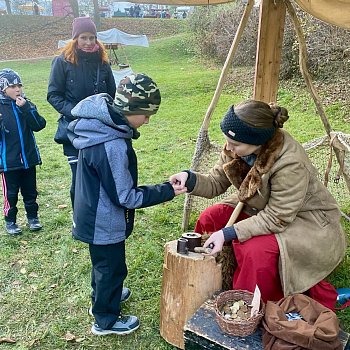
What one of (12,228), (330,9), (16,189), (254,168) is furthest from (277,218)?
(12,228)

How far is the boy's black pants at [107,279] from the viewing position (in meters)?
2.53

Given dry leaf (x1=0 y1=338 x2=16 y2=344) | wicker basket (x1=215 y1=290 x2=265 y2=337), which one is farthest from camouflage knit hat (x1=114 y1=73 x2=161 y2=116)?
dry leaf (x1=0 y1=338 x2=16 y2=344)

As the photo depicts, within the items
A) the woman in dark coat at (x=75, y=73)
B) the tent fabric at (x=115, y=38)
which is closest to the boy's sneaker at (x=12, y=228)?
the woman in dark coat at (x=75, y=73)

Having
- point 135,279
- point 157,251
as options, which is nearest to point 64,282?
point 135,279

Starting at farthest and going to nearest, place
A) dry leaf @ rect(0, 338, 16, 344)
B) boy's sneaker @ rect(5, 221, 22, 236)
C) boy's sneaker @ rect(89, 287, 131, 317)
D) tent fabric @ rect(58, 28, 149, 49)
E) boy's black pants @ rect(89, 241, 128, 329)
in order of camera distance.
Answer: tent fabric @ rect(58, 28, 149, 49), boy's sneaker @ rect(5, 221, 22, 236), boy's sneaker @ rect(89, 287, 131, 317), dry leaf @ rect(0, 338, 16, 344), boy's black pants @ rect(89, 241, 128, 329)

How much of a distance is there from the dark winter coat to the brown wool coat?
5.51 feet

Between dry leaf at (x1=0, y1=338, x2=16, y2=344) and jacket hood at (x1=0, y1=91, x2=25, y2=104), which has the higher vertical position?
jacket hood at (x1=0, y1=91, x2=25, y2=104)

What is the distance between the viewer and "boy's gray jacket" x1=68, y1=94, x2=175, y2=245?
2301mm

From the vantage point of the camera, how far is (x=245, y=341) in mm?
2137

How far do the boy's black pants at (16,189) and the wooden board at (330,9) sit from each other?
2655 mm

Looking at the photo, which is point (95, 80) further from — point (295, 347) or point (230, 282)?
point (295, 347)

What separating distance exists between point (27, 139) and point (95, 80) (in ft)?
2.64

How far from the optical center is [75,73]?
3.55 m

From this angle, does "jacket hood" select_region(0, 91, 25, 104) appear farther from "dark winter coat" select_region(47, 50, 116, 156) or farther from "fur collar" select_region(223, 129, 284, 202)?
"fur collar" select_region(223, 129, 284, 202)
